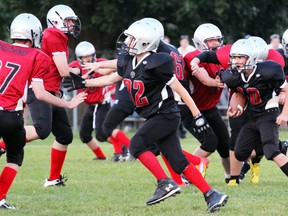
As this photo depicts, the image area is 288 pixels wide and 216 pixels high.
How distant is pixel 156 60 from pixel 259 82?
4.38 feet

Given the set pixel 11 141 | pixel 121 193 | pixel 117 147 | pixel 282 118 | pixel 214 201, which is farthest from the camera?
pixel 117 147

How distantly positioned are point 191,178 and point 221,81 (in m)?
1.80

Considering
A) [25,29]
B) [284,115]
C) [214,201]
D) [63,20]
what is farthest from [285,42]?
[25,29]

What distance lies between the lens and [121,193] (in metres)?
8.04

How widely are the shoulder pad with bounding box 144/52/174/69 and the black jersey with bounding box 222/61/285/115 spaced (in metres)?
1.13

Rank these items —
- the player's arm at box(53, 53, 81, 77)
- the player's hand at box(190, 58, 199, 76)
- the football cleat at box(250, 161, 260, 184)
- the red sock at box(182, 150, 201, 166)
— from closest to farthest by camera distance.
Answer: the player's arm at box(53, 53, 81, 77)
the player's hand at box(190, 58, 199, 76)
the red sock at box(182, 150, 201, 166)
the football cleat at box(250, 161, 260, 184)

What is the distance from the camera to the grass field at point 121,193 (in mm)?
6910

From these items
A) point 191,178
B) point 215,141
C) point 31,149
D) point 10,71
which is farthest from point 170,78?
point 31,149

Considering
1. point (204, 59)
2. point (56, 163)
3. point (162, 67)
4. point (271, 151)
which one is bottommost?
point (56, 163)

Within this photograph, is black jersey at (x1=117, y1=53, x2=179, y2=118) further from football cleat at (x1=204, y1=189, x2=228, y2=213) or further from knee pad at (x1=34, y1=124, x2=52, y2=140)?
knee pad at (x1=34, y1=124, x2=52, y2=140)

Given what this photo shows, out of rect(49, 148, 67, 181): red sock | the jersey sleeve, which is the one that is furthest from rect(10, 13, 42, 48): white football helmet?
rect(49, 148, 67, 181): red sock

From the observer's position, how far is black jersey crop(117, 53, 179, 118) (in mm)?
6793

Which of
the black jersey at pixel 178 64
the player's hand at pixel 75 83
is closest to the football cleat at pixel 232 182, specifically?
the black jersey at pixel 178 64

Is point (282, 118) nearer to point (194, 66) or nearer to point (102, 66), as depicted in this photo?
point (194, 66)
